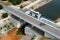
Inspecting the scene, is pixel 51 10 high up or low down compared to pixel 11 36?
up

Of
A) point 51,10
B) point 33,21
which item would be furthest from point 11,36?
point 51,10

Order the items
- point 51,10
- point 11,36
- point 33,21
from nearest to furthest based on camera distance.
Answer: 1. point 33,21
2. point 11,36
3. point 51,10

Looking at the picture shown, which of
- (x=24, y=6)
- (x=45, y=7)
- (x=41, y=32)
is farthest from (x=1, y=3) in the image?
(x=41, y=32)

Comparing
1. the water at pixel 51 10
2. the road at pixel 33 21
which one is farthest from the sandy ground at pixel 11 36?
the water at pixel 51 10

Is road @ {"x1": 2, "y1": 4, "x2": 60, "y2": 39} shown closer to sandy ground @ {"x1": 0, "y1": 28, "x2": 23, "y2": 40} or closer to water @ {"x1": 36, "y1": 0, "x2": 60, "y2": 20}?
sandy ground @ {"x1": 0, "y1": 28, "x2": 23, "y2": 40}

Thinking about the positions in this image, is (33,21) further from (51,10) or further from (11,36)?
(51,10)

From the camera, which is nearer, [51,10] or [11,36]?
[11,36]

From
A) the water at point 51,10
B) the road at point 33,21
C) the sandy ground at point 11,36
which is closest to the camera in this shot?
the road at point 33,21

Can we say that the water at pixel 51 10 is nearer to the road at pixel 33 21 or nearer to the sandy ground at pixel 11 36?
the road at pixel 33 21
